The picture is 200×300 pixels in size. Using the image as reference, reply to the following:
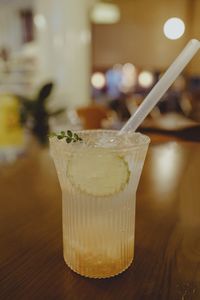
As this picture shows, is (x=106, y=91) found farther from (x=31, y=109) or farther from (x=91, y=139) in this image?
(x=91, y=139)

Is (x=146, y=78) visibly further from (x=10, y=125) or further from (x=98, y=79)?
(x=10, y=125)

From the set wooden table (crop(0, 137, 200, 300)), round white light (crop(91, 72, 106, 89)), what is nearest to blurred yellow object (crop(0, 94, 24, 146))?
wooden table (crop(0, 137, 200, 300))

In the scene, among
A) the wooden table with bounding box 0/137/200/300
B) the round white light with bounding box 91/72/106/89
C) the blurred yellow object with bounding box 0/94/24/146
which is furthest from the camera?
the round white light with bounding box 91/72/106/89

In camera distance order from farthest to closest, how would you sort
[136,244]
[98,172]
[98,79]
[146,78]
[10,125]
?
[146,78]
[98,79]
[10,125]
[136,244]
[98,172]

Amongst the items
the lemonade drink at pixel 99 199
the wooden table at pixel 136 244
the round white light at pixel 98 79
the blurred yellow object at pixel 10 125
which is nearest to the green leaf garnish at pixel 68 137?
the lemonade drink at pixel 99 199

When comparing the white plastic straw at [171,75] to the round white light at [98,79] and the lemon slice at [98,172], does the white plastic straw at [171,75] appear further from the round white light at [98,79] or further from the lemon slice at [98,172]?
the round white light at [98,79]

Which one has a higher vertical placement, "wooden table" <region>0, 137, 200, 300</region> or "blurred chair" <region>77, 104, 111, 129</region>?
"wooden table" <region>0, 137, 200, 300</region>

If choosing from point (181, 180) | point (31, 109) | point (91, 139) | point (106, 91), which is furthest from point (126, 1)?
point (91, 139)

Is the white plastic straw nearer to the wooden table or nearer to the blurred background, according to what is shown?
the wooden table

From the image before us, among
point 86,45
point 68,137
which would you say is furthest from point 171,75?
point 86,45
